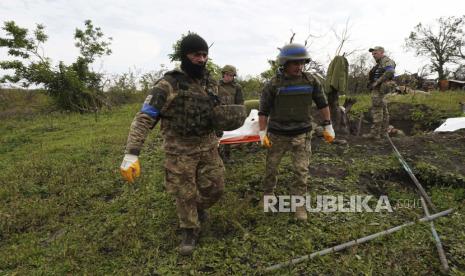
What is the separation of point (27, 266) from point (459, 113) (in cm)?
1002

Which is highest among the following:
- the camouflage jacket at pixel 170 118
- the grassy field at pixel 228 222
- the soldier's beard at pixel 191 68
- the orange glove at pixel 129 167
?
the soldier's beard at pixel 191 68

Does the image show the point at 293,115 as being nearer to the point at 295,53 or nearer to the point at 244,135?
the point at 295,53

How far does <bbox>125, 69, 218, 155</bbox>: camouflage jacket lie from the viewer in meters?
2.77

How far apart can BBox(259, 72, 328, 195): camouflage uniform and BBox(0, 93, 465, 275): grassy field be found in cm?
66

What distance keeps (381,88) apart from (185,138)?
498 cm

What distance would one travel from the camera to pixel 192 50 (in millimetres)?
2912

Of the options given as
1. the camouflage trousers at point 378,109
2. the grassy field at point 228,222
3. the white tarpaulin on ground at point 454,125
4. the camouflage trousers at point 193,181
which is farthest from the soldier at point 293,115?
the white tarpaulin on ground at point 454,125

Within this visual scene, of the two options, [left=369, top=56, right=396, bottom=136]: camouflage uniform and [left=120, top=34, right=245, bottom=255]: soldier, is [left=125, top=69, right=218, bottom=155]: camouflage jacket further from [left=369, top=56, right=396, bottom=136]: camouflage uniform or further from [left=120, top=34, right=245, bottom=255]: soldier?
[left=369, top=56, right=396, bottom=136]: camouflage uniform

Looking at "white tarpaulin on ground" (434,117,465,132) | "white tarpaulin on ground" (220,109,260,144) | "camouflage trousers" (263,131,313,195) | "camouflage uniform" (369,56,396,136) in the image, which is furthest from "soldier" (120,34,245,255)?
"white tarpaulin on ground" (434,117,465,132)

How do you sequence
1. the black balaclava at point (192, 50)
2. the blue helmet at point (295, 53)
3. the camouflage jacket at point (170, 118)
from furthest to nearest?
the blue helmet at point (295, 53) → the black balaclava at point (192, 50) → the camouflage jacket at point (170, 118)

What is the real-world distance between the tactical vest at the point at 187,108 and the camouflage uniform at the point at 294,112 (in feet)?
3.09

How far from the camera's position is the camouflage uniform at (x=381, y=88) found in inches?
250

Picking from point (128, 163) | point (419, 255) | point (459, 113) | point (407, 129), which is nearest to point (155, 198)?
point (128, 163)

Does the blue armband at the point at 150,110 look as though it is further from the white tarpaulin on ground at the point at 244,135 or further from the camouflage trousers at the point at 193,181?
the white tarpaulin on ground at the point at 244,135
